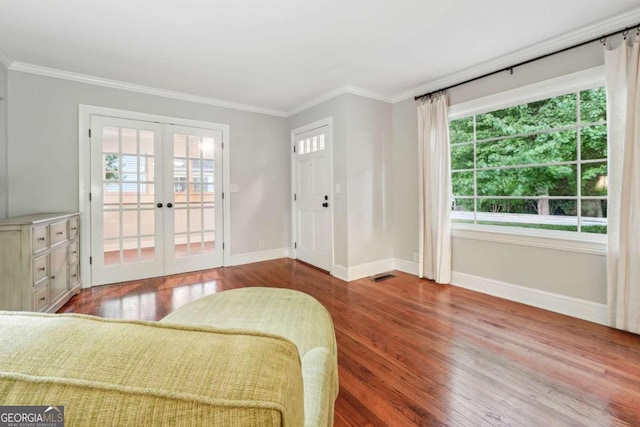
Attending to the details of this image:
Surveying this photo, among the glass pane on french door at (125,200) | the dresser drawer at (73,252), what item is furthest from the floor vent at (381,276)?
the dresser drawer at (73,252)

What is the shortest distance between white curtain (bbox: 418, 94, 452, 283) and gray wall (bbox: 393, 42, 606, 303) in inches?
6.3

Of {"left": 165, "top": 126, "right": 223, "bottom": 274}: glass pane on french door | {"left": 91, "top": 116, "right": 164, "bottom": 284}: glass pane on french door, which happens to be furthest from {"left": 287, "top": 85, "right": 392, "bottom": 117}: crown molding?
{"left": 91, "top": 116, "right": 164, "bottom": 284}: glass pane on french door

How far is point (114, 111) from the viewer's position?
3490 millimetres

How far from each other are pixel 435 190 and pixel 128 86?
13.0 ft

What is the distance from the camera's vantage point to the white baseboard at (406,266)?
3847 mm

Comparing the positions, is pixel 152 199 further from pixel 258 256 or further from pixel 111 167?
pixel 258 256

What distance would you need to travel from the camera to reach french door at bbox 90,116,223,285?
11.4 feet

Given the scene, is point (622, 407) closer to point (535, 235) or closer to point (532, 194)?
point (535, 235)

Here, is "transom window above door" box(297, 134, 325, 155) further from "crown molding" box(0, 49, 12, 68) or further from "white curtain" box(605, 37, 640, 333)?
"crown molding" box(0, 49, 12, 68)

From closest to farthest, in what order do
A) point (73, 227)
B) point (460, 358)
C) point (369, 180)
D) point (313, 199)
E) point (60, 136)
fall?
point (460, 358) < point (73, 227) < point (60, 136) < point (369, 180) < point (313, 199)

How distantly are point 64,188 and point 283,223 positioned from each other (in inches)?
112

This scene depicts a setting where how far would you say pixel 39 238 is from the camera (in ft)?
8.04

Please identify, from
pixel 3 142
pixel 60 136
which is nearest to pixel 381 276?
pixel 60 136

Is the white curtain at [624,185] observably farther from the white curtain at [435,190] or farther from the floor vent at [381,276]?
the floor vent at [381,276]
